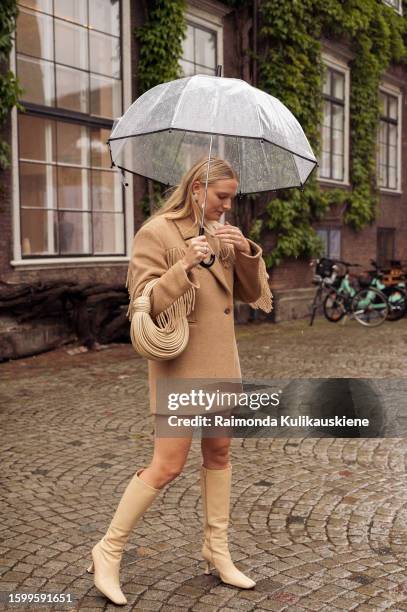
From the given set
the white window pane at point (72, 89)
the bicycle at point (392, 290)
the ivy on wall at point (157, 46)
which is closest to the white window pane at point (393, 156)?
the bicycle at point (392, 290)

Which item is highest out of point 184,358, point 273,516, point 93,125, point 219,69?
point 93,125

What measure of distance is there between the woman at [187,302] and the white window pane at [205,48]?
10081mm

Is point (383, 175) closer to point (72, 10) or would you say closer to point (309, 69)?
point (309, 69)

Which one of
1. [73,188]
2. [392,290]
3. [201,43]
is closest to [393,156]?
[392,290]

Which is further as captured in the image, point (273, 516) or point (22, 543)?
point (273, 516)

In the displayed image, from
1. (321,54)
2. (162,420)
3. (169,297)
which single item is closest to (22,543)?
(162,420)

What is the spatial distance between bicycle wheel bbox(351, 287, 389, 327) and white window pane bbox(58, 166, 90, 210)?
5.09 metres

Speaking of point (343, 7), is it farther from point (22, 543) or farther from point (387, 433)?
point (22, 543)

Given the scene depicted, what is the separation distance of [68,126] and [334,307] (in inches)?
226

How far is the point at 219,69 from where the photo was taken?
307cm

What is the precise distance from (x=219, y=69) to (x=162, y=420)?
4.86 feet

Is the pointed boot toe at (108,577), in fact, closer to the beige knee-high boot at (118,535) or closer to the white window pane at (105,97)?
the beige knee-high boot at (118,535)

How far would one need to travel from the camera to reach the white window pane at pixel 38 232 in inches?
371

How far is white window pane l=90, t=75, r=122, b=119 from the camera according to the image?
10.3 metres
